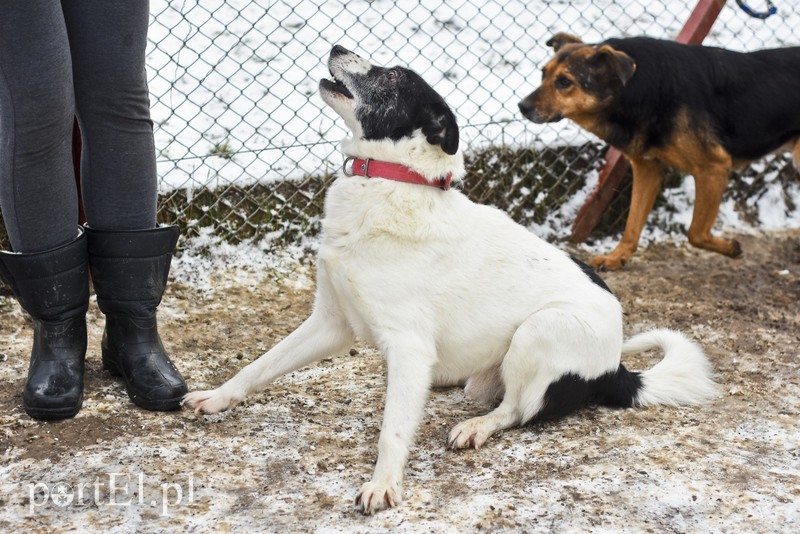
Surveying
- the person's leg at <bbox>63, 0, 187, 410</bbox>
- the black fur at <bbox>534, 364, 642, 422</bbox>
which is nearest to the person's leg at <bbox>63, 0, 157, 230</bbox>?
the person's leg at <bbox>63, 0, 187, 410</bbox>

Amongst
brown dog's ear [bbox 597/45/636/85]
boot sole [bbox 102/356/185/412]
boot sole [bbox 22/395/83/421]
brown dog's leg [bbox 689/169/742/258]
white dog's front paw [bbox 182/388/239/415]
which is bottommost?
boot sole [bbox 22/395/83/421]

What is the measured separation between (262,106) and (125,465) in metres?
2.99

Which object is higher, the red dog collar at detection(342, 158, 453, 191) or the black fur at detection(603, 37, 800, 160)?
the black fur at detection(603, 37, 800, 160)

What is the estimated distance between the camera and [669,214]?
524cm

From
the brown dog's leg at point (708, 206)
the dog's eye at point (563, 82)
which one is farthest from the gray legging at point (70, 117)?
the brown dog's leg at point (708, 206)

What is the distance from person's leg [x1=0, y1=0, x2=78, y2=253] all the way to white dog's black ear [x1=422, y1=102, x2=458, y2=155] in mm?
1071

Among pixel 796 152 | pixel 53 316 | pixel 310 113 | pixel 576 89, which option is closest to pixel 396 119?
pixel 53 316

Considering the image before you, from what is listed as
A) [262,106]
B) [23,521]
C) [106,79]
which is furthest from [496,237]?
[262,106]

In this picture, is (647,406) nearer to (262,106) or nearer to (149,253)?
(149,253)

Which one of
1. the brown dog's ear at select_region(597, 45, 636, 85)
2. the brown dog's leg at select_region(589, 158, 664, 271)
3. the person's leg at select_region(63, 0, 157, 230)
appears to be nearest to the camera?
the person's leg at select_region(63, 0, 157, 230)

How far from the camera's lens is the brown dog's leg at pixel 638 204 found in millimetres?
4742

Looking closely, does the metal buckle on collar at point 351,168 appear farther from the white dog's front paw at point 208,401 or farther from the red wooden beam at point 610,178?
the red wooden beam at point 610,178

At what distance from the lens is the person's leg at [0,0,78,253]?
2264 millimetres

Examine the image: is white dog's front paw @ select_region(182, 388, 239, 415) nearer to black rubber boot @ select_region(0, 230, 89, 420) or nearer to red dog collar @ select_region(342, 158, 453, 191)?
black rubber boot @ select_region(0, 230, 89, 420)
